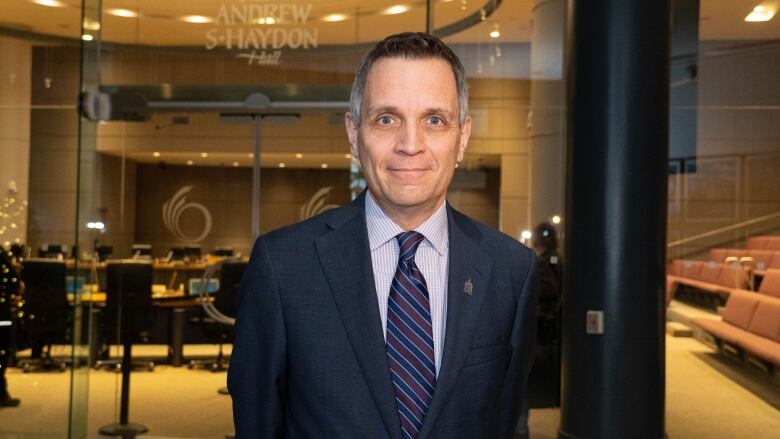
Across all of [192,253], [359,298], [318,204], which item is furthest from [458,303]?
Answer: [192,253]

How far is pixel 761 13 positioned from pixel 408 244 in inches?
177

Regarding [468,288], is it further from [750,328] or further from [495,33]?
[495,33]

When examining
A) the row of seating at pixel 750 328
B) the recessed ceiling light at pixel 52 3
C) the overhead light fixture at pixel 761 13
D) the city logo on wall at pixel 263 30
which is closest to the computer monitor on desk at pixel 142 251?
the city logo on wall at pixel 263 30

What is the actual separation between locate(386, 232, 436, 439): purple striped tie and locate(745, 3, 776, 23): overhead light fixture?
445cm

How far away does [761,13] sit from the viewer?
5281mm

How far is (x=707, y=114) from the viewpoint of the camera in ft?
17.7

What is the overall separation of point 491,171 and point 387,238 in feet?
13.8

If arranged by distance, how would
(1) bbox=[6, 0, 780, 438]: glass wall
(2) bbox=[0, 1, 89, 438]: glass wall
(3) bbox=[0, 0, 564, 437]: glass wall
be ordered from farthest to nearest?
(3) bbox=[0, 0, 564, 437]: glass wall, (1) bbox=[6, 0, 780, 438]: glass wall, (2) bbox=[0, 1, 89, 438]: glass wall

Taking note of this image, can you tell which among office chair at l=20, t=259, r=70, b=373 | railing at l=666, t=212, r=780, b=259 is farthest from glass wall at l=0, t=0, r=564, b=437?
railing at l=666, t=212, r=780, b=259

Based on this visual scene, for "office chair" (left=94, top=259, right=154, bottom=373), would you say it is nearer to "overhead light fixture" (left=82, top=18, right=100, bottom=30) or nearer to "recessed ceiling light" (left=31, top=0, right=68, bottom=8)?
"overhead light fixture" (left=82, top=18, right=100, bottom=30)

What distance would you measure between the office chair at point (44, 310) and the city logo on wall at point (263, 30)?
5.74 ft

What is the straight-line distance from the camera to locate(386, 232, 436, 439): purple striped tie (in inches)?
57.0

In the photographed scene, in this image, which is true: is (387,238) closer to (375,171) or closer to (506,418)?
(375,171)

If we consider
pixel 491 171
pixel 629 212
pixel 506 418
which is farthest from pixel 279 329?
pixel 491 171
